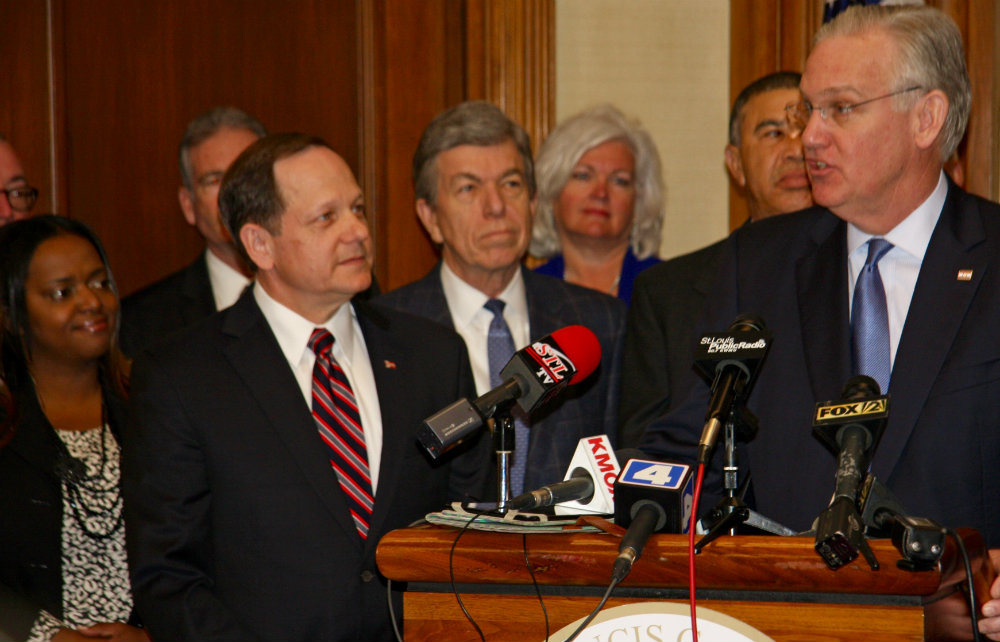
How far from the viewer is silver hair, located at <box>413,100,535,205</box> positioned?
3643mm

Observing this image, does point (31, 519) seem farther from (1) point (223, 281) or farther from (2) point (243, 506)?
(1) point (223, 281)

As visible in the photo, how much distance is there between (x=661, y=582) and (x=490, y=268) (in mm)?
1953

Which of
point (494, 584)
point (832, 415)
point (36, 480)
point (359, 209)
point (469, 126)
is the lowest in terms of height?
point (36, 480)

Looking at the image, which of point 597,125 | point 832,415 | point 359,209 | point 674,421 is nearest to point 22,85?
point 359,209

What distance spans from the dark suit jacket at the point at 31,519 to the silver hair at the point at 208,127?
137cm

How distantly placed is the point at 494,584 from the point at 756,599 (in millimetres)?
409

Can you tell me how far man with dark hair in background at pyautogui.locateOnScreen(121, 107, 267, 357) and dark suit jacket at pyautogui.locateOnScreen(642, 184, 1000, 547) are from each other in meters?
2.01

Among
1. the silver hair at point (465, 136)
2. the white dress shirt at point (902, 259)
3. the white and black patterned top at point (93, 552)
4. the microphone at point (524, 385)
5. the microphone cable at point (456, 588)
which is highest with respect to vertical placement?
the silver hair at point (465, 136)

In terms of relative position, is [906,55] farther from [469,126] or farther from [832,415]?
[469,126]

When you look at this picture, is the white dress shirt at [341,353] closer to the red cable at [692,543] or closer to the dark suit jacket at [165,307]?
the dark suit jacket at [165,307]

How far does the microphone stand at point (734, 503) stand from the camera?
72.5 inches

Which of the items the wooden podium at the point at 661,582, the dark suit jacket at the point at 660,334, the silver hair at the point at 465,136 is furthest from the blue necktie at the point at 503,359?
the wooden podium at the point at 661,582

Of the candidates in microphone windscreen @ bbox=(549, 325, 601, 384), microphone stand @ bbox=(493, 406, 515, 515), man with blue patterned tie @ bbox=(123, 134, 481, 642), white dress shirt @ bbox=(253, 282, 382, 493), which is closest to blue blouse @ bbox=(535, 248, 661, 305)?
man with blue patterned tie @ bbox=(123, 134, 481, 642)

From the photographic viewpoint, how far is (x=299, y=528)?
2.61 meters
